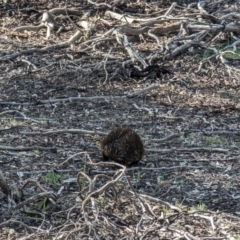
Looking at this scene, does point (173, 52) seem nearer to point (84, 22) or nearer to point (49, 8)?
point (84, 22)

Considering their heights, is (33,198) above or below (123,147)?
above

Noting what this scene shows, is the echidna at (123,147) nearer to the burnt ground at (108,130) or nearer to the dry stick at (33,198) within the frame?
the burnt ground at (108,130)

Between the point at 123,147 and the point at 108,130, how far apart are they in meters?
0.90

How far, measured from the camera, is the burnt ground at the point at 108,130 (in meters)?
4.56

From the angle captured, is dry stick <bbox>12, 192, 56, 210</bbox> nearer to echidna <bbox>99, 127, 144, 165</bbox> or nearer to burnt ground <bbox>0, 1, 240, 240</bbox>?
burnt ground <bbox>0, 1, 240, 240</bbox>

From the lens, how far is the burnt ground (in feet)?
15.0

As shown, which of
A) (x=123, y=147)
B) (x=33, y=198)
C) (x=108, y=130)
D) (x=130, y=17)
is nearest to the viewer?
(x=33, y=198)

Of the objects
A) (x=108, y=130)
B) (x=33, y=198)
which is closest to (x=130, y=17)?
(x=108, y=130)

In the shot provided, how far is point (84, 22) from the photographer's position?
997 cm

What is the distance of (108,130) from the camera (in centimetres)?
651

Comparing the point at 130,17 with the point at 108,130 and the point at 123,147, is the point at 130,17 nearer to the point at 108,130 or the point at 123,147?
the point at 108,130

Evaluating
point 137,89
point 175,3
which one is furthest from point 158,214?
point 175,3

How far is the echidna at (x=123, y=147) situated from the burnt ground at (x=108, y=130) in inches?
3.2

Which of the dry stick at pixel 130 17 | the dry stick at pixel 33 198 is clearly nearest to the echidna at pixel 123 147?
the dry stick at pixel 33 198
